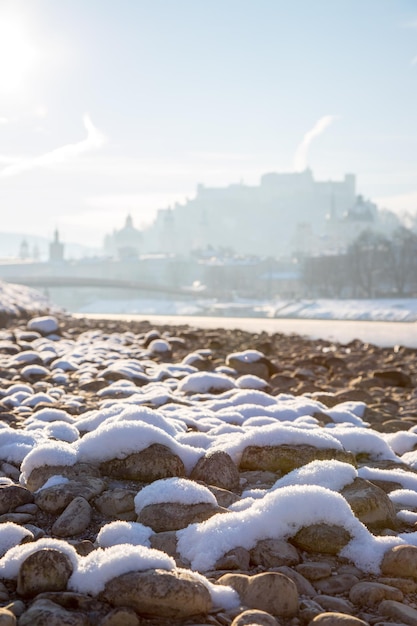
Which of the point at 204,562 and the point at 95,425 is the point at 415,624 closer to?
→ the point at 204,562

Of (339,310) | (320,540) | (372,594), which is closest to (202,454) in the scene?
(320,540)

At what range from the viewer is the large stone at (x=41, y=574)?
1943mm

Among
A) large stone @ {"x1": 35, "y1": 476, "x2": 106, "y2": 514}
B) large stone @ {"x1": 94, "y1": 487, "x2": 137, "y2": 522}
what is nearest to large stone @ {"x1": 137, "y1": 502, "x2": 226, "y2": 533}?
large stone @ {"x1": 94, "y1": 487, "x2": 137, "y2": 522}

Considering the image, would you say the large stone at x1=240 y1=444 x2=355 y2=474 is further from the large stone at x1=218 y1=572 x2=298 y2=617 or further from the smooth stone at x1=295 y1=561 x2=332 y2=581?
the large stone at x1=218 y1=572 x2=298 y2=617

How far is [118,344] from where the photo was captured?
9797mm

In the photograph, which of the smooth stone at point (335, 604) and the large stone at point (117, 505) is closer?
the smooth stone at point (335, 604)

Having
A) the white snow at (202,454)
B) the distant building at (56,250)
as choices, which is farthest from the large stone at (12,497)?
the distant building at (56,250)

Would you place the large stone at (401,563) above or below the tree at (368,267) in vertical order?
below

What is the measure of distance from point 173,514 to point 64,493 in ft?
1.41

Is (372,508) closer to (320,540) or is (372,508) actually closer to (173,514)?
(320,540)

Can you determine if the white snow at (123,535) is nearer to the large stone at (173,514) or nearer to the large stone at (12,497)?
the large stone at (173,514)

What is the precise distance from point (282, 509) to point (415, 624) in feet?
1.93

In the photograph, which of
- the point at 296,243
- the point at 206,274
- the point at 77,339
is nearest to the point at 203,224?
the point at 296,243

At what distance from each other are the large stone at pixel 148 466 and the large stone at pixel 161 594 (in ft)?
3.27
